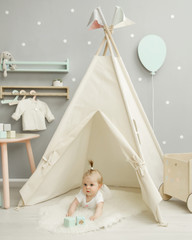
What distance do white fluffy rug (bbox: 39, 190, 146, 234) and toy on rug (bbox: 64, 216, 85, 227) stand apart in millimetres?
27

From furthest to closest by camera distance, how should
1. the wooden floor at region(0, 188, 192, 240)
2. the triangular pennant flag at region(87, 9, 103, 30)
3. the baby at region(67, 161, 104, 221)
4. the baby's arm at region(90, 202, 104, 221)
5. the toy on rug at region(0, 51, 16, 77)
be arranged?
the toy on rug at region(0, 51, 16, 77)
the triangular pennant flag at region(87, 9, 103, 30)
the baby at region(67, 161, 104, 221)
the baby's arm at region(90, 202, 104, 221)
the wooden floor at region(0, 188, 192, 240)

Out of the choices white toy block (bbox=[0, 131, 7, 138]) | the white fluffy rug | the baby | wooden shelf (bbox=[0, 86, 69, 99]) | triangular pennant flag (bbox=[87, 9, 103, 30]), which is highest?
triangular pennant flag (bbox=[87, 9, 103, 30])

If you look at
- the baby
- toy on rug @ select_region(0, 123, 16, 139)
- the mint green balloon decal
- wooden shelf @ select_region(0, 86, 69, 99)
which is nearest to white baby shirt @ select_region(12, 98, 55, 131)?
wooden shelf @ select_region(0, 86, 69, 99)

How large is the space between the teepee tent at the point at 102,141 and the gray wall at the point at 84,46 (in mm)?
536

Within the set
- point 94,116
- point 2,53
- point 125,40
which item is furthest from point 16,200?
point 125,40

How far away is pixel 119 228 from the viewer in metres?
1.84

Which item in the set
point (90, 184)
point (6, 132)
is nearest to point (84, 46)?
point (6, 132)

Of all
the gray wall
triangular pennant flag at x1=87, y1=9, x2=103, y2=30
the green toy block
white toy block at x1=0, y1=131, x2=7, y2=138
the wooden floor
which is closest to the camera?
the wooden floor

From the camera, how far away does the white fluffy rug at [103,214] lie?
1837mm

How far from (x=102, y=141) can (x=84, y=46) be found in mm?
1112

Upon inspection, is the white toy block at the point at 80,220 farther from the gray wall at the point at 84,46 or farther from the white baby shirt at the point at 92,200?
the gray wall at the point at 84,46

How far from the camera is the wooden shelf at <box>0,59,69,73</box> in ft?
9.75

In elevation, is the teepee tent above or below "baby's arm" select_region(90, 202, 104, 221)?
above

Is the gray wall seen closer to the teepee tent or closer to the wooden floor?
the teepee tent
